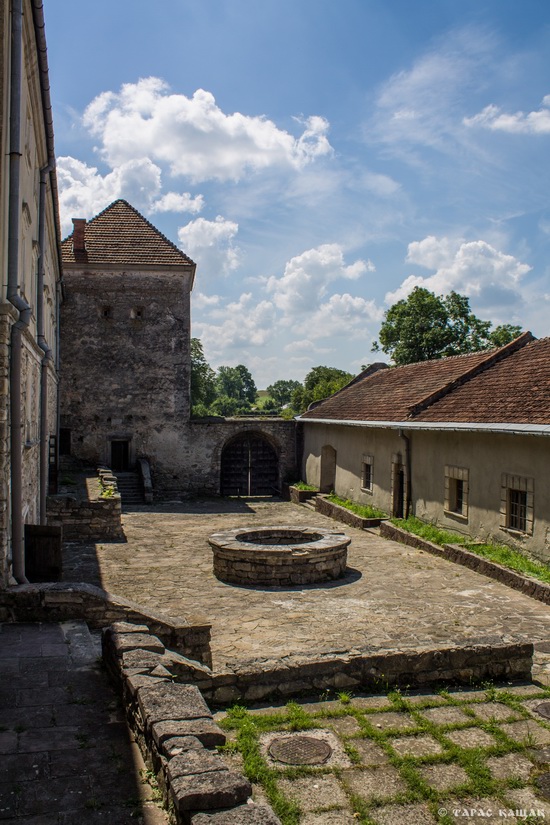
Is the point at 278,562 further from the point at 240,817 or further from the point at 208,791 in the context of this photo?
the point at 240,817

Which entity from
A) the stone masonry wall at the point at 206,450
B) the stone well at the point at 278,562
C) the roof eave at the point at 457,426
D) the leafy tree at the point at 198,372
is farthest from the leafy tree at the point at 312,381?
the stone well at the point at 278,562

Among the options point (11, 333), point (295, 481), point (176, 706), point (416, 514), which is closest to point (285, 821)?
point (176, 706)

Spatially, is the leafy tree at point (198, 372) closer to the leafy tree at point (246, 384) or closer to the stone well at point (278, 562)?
the stone well at point (278, 562)

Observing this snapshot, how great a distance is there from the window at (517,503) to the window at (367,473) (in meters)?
7.19

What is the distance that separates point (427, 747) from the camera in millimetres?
5676

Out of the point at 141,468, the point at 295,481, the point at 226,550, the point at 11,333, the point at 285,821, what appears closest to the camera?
the point at 285,821

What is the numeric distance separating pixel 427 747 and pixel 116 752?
2.69 m

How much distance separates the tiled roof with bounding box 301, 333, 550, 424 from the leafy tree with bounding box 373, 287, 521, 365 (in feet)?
48.7

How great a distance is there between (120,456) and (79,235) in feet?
30.0

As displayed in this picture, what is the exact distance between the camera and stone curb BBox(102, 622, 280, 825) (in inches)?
146

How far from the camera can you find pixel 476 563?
12812mm

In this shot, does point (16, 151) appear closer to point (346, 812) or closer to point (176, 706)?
point (176, 706)

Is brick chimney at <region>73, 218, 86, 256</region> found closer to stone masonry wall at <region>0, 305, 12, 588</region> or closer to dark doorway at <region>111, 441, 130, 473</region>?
dark doorway at <region>111, 441, 130, 473</region>

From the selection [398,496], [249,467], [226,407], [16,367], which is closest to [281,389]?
[226,407]
